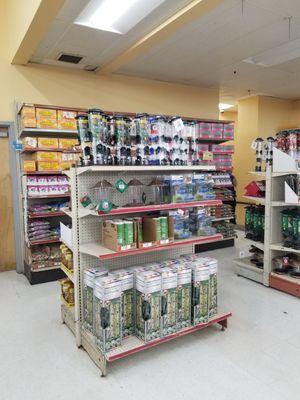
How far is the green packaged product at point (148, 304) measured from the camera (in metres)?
2.45

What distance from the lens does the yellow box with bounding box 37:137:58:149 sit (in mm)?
4258

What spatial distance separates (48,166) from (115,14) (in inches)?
81.5

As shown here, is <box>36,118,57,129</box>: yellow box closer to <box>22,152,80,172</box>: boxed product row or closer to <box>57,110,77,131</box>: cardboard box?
<box>57,110,77,131</box>: cardboard box

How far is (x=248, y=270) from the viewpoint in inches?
172

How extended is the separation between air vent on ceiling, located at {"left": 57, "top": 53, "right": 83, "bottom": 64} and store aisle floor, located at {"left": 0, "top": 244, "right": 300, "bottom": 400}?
342 cm

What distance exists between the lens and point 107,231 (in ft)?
8.40

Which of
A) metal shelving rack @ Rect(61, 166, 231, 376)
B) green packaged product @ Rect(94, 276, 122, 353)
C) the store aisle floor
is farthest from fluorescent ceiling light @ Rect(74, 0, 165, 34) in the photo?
the store aisle floor

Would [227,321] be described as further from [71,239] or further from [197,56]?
[197,56]

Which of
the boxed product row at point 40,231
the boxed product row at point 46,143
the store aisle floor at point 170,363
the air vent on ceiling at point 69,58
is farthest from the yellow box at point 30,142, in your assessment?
the store aisle floor at point 170,363

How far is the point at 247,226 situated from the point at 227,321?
1.66 m

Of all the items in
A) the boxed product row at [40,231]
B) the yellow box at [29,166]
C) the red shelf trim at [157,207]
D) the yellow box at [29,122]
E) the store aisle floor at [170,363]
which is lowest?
the store aisle floor at [170,363]

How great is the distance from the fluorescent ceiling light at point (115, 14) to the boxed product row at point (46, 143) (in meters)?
1.47

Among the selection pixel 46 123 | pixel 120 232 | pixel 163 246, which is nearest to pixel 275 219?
pixel 163 246

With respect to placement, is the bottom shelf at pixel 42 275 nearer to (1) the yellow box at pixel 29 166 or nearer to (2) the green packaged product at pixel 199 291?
(1) the yellow box at pixel 29 166
